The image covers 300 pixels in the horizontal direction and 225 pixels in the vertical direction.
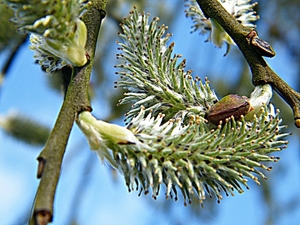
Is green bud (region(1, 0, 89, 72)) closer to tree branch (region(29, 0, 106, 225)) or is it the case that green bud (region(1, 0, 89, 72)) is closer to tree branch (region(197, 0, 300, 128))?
tree branch (region(29, 0, 106, 225))

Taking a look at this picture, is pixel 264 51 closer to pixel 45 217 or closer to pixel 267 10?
pixel 45 217

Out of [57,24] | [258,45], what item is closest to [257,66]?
[258,45]

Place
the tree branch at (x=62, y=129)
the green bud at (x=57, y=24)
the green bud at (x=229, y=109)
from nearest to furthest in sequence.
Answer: the tree branch at (x=62, y=129) → the green bud at (x=57, y=24) → the green bud at (x=229, y=109)

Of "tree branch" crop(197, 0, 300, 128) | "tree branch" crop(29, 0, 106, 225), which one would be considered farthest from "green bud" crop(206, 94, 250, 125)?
"tree branch" crop(29, 0, 106, 225)

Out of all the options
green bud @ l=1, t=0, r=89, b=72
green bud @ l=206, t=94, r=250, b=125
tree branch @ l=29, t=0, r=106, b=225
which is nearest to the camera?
tree branch @ l=29, t=0, r=106, b=225

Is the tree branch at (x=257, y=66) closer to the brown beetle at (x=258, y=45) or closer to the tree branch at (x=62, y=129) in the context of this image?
the brown beetle at (x=258, y=45)

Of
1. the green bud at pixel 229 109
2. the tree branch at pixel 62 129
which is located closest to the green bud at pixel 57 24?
the tree branch at pixel 62 129

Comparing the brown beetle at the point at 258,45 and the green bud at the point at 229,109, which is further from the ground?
the brown beetle at the point at 258,45

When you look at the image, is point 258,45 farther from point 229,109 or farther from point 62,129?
point 62,129
